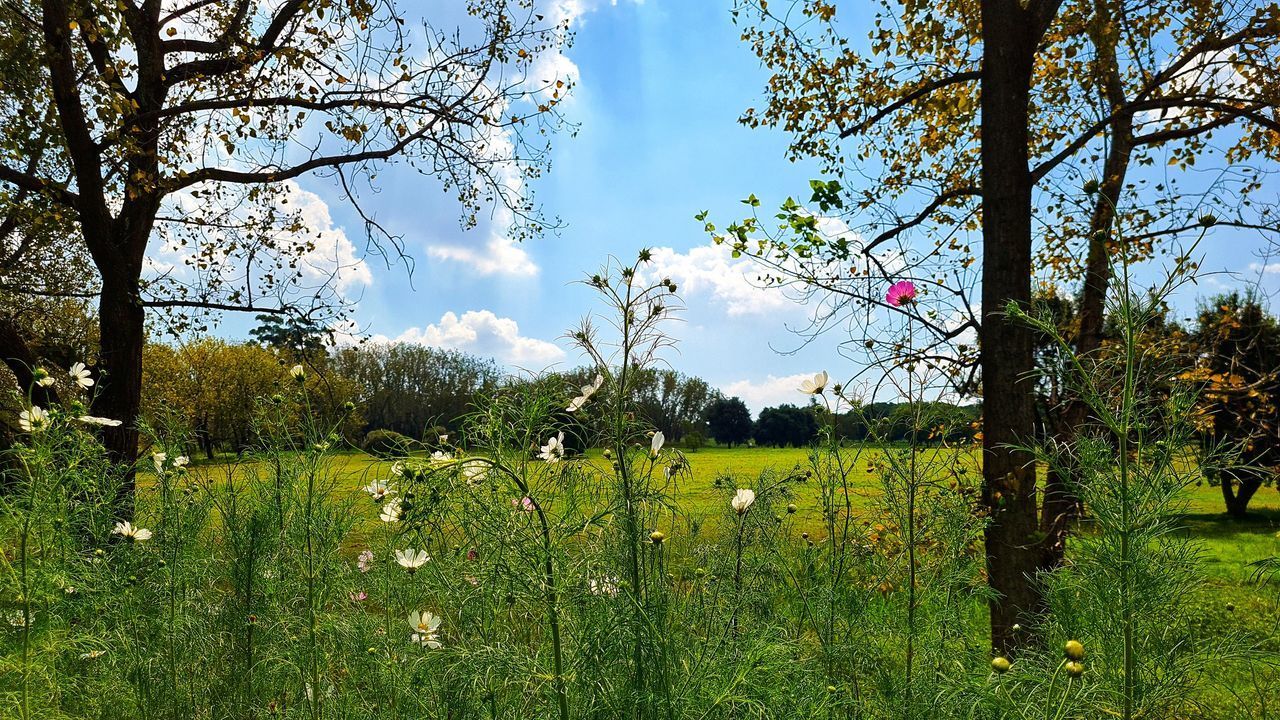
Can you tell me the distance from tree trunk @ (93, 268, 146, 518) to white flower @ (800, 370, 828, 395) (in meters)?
5.32

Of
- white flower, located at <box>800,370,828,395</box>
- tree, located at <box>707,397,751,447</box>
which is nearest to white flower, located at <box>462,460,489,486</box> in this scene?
white flower, located at <box>800,370,828,395</box>

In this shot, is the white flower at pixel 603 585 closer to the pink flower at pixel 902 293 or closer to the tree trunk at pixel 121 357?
the pink flower at pixel 902 293

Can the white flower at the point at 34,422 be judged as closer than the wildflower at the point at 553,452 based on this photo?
No

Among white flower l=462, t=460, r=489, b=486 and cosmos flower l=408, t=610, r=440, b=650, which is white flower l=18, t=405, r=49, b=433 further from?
white flower l=462, t=460, r=489, b=486

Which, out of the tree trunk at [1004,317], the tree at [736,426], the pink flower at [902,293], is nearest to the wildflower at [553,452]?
the pink flower at [902,293]

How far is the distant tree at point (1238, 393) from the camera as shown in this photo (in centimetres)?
237

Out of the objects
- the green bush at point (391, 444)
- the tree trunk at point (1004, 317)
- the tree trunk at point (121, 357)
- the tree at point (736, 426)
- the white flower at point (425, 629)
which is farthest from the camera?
the tree at point (736, 426)

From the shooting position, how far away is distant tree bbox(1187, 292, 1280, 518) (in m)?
2.37

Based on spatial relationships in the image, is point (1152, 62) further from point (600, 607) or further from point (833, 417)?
point (600, 607)

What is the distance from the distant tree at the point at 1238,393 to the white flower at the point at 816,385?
116cm

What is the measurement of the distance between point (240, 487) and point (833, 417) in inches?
115

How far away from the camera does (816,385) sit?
2535 millimetres

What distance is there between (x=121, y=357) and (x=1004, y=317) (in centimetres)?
639

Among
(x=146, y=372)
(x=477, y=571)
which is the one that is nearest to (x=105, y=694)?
(x=477, y=571)
